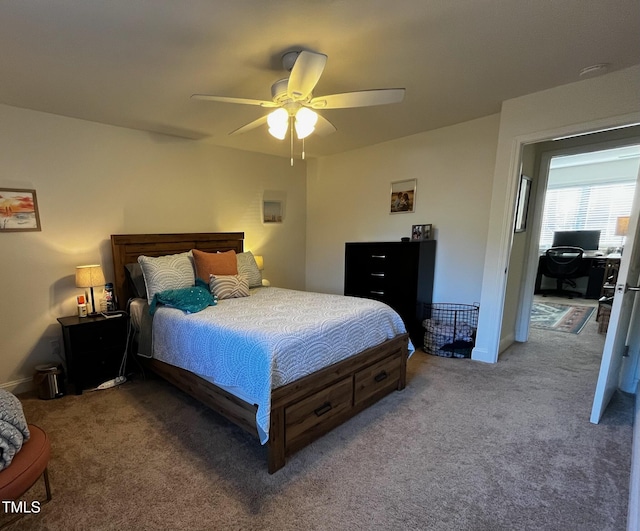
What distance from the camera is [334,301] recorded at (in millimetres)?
2566

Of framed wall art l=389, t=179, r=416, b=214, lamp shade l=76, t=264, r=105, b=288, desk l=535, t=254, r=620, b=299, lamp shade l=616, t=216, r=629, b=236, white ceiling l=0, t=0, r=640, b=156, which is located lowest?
desk l=535, t=254, r=620, b=299

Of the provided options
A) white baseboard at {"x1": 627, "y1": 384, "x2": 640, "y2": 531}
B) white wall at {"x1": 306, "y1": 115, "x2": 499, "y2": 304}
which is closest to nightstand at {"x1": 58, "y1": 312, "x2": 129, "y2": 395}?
white wall at {"x1": 306, "y1": 115, "x2": 499, "y2": 304}

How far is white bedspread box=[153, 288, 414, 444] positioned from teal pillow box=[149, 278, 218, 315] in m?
0.05

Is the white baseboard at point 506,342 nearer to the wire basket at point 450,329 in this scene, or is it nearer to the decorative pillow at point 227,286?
the wire basket at point 450,329

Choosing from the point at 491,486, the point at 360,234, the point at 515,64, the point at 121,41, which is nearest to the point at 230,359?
the point at 491,486

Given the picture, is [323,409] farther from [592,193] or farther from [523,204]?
[592,193]

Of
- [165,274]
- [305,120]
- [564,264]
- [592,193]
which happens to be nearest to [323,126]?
[305,120]

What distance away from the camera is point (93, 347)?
255 cm

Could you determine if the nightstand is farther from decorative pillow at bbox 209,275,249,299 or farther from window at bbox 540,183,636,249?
window at bbox 540,183,636,249

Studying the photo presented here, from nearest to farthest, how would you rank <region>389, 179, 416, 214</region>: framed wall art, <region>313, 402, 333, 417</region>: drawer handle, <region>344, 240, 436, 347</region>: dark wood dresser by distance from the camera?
<region>313, 402, 333, 417</region>: drawer handle
<region>344, 240, 436, 347</region>: dark wood dresser
<region>389, 179, 416, 214</region>: framed wall art

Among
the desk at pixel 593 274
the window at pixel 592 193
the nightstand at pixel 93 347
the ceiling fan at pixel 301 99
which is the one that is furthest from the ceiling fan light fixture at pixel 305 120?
the desk at pixel 593 274

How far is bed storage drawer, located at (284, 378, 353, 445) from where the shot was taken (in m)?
1.73

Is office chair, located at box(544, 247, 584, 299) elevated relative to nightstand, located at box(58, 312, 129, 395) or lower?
elevated

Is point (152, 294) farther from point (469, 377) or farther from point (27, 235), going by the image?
point (469, 377)
